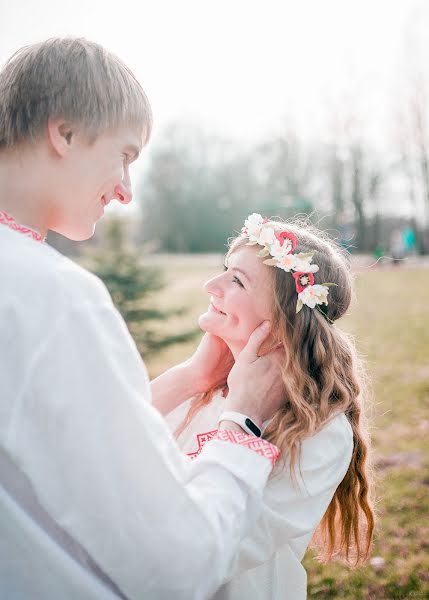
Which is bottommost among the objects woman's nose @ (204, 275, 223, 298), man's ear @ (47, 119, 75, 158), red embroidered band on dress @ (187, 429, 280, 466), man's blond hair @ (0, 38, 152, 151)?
red embroidered band on dress @ (187, 429, 280, 466)

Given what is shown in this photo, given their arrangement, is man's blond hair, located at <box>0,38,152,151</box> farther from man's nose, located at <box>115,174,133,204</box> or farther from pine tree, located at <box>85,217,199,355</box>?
pine tree, located at <box>85,217,199,355</box>

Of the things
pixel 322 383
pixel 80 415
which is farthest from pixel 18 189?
pixel 322 383

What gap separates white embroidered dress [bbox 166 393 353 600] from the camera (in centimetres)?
179

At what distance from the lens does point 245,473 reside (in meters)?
1.47

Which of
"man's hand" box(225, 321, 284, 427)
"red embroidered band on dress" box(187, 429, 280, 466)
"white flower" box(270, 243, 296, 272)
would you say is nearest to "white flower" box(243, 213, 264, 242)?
"white flower" box(270, 243, 296, 272)

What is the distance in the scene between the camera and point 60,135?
4.79 ft

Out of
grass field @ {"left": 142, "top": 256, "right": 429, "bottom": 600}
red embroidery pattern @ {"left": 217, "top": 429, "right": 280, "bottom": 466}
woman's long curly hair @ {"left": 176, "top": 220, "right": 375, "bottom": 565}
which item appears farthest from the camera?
grass field @ {"left": 142, "top": 256, "right": 429, "bottom": 600}

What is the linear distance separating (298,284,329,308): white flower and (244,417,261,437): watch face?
743 mm

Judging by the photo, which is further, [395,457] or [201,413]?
[395,457]

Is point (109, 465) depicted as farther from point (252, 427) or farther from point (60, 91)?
point (60, 91)

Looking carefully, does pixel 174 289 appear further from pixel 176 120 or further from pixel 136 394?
pixel 176 120

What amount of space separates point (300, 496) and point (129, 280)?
298 inches

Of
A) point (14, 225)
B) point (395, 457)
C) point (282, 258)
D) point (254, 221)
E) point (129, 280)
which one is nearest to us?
point (14, 225)

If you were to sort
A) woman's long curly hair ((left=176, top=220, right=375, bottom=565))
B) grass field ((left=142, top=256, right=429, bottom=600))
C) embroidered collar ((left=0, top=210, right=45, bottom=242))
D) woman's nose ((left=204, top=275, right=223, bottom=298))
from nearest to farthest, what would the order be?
1. embroidered collar ((left=0, top=210, right=45, bottom=242))
2. woman's long curly hair ((left=176, top=220, right=375, bottom=565))
3. woman's nose ((left=204, top=275, right=223, bottom=298))
4. grass field ((left=142, top=256, right=429, bottom=600))
